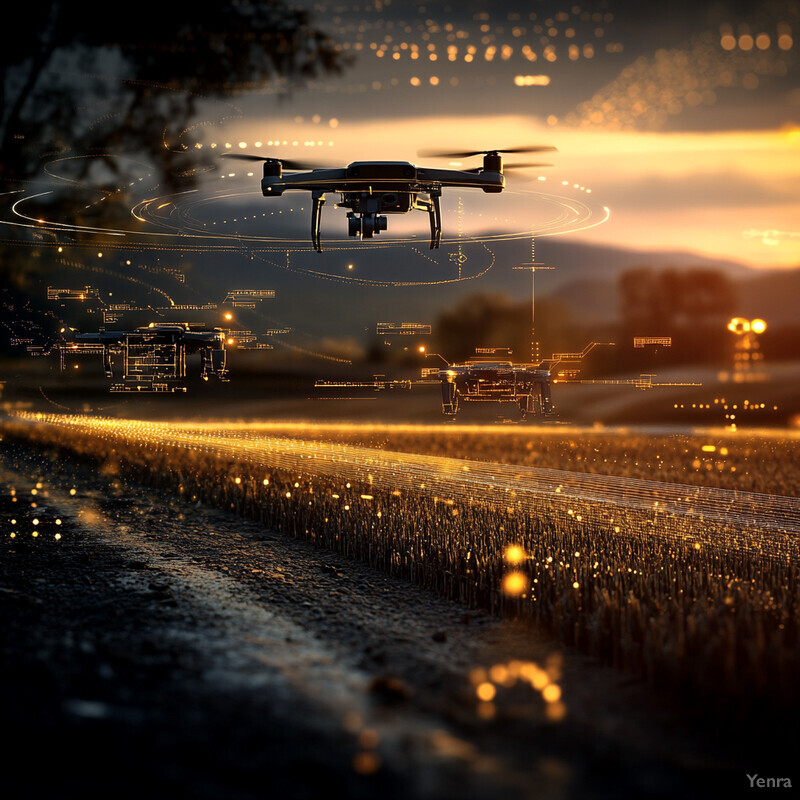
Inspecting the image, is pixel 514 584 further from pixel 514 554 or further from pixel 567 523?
pixel 567 523

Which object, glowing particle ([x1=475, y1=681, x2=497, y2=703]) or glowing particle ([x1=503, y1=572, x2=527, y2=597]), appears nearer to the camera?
glowing particle ([x1=475, y1=681, x2=497, y2=703])

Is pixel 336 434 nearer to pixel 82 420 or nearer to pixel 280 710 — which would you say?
pixel 82 420

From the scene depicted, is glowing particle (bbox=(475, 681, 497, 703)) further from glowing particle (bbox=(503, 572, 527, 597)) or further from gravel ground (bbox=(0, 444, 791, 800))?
glowing particle (bbox=(503, 572, 527, 597))

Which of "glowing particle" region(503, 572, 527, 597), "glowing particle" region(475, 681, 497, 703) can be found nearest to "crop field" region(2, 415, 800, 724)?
"glowing particle" region(503, 572, 527, 597)

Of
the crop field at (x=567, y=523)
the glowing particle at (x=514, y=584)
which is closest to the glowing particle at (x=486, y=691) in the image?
the crop field at (x=567, y=523)

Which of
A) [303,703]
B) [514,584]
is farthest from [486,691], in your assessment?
[514,584]
